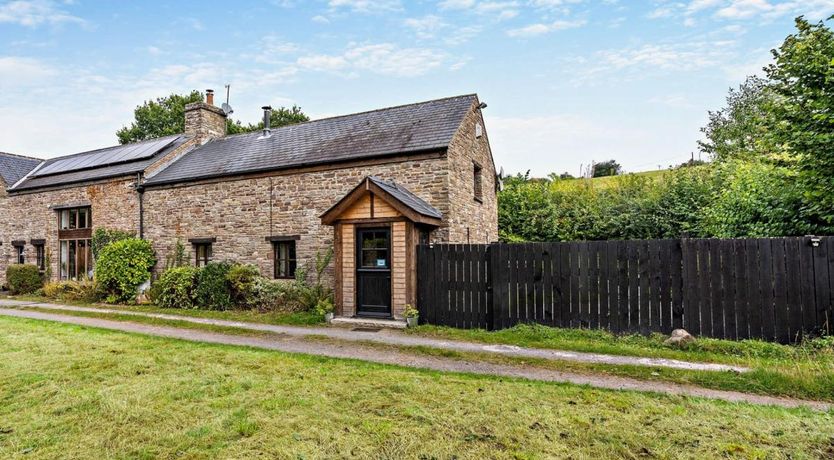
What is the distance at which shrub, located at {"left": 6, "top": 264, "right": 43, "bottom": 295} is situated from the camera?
1880cm

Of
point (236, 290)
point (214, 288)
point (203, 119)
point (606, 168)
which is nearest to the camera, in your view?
point (236, 290)

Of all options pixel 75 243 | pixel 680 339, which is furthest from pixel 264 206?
pixel 680 339

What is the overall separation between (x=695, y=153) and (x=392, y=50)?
2550 centimetres

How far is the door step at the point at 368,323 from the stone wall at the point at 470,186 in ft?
9.91

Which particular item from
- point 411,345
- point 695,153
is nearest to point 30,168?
point 411,345

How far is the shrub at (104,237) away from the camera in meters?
17.2

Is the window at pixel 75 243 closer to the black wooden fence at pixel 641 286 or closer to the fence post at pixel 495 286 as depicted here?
the black wooden fence at pixel 641 286

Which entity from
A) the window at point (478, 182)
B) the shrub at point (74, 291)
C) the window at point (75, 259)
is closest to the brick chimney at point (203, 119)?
the window at point (75, 259)

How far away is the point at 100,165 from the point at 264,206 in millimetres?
11075

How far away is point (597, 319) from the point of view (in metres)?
8.51

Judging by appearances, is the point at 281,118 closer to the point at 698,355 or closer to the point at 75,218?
the point at 75,218

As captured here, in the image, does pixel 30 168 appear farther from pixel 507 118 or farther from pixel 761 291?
pixel 761 291

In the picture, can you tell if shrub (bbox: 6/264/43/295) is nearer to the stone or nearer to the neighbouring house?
the neighbouring house

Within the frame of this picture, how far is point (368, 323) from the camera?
1030 centimetres
